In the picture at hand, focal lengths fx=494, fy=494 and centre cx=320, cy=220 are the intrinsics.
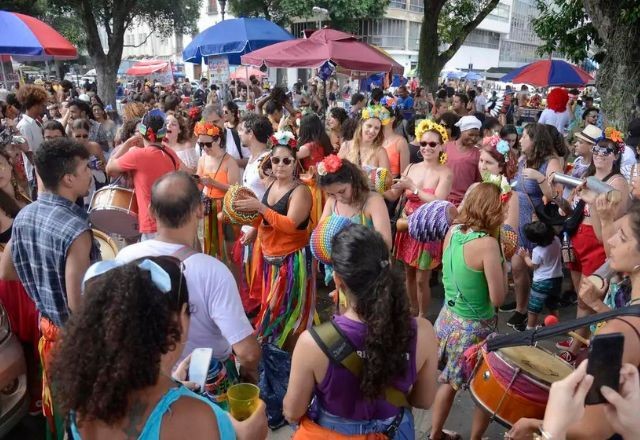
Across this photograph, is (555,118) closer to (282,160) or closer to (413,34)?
(282,160)

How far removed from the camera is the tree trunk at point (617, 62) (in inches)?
330

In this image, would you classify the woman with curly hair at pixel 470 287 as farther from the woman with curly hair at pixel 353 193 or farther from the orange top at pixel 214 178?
the orange top at pixel 214 178

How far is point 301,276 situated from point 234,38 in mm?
7853

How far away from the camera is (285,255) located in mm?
3850

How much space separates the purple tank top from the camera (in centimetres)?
184

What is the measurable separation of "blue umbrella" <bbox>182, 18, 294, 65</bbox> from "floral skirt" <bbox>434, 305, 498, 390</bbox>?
8.61 metres

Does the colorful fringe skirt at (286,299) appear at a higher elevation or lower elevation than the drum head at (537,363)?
lower

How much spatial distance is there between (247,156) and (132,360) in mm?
5362

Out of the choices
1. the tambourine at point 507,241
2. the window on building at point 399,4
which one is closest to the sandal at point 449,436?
the tambourine at point 507,241

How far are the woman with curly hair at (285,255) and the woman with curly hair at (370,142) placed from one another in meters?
1.73

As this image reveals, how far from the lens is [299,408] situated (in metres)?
1.97

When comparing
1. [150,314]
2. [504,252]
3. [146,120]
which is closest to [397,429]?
[150,314]

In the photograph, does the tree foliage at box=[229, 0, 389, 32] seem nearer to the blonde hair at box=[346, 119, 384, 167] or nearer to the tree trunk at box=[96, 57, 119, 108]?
the tree trunk at box=[96, 57, 119, 108]

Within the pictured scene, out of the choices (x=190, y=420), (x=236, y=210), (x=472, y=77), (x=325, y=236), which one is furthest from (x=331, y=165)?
(x=472, y=77)
